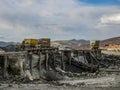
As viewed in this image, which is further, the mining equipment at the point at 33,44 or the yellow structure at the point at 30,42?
the yellow structure at the point at 30,42

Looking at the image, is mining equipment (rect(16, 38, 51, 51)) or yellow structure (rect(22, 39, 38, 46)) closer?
mining equipment (rect(16, 38, 51, 51))

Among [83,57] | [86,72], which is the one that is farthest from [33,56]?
[83,57]

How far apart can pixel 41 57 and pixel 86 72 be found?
8096 mm

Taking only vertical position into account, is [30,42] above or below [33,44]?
above

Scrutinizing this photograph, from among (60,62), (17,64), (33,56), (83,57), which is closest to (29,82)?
(17,64)

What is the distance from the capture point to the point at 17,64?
4641 centimetres

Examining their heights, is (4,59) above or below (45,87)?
above

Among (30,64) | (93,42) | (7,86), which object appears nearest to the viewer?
(7,86)

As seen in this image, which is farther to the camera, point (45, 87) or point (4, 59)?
point (4, 59)

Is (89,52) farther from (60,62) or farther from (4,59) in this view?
(4,59)

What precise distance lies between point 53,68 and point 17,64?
372 inches

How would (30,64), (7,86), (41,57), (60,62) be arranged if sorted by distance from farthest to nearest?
1. (60,62)
2. (41,57)
3. (30,64)
4. (7,86)

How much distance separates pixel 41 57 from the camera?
2124 inches

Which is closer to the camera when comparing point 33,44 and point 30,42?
point 33,44
